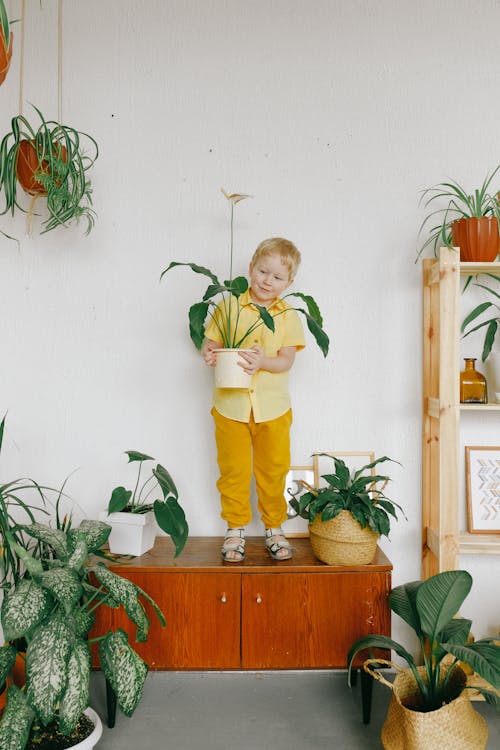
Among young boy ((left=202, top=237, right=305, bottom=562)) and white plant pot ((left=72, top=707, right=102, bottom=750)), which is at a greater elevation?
young boy ((left=202, top=237, right=305, bottom=562))

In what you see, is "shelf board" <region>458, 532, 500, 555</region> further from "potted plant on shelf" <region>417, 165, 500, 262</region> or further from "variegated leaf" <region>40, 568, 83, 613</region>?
"variegated leaf" <region>40, 568, 83, 613</region>

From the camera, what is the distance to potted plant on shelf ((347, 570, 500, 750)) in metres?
1.69

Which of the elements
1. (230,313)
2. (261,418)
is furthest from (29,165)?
(261,418)

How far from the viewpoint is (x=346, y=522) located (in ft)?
6.77

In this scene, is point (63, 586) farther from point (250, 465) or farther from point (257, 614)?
point (250, 465)

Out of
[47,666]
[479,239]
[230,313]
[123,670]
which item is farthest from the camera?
[230,313]

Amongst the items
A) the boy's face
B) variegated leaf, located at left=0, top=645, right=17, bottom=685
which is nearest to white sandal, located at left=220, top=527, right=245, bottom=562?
variegated leaf, located at left=0, top=645, right=17, bottom=685

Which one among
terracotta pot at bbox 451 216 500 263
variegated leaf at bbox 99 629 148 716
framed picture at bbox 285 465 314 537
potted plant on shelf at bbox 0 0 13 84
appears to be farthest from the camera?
framed picture at bbox 285 465 314 537

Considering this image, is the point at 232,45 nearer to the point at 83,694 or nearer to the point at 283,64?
the point at 283,64

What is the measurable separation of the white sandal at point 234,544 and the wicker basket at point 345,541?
0.28m

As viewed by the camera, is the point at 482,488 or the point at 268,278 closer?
the point at 268,278

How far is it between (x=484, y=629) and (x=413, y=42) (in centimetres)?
231

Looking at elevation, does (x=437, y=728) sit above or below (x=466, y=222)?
below

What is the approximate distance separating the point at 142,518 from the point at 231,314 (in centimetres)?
79
